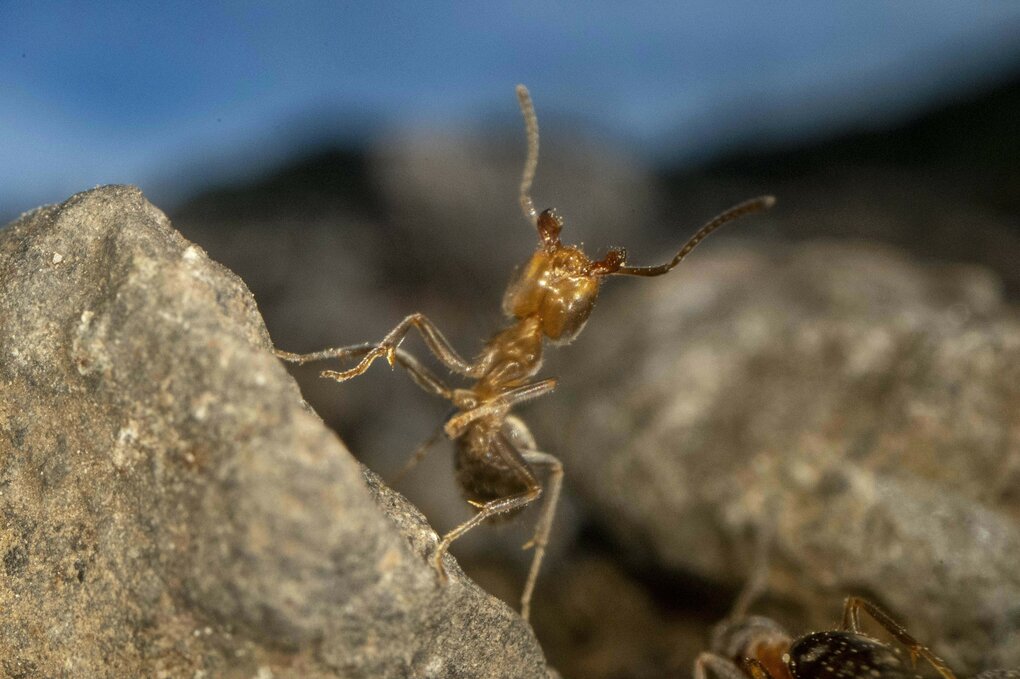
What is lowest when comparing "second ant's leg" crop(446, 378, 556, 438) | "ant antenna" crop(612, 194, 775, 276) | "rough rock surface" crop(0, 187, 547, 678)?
"rough rock surface" crop(0, 187, 547, 678)

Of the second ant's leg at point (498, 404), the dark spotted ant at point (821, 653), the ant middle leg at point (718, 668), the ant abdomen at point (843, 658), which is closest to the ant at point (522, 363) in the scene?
the second ant's leg at point (498, 404)

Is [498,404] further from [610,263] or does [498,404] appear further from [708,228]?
[708,228]

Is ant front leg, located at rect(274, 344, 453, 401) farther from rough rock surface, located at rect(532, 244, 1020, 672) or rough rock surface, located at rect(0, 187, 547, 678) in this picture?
rough rock surface, located at rect(532, 244, 1020, 672)

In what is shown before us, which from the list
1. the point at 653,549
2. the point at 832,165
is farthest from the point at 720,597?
the point at 832,165

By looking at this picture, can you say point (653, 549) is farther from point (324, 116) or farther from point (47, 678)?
point (324, 116)

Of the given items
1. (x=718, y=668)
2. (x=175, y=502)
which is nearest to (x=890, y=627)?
(x=718, y=668)

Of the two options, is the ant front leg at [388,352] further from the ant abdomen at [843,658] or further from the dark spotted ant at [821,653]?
the ant abdomen at [843,658]

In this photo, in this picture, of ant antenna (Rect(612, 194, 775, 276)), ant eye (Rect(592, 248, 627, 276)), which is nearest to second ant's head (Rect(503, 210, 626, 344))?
ant eye (Rect(592, 248, 627, 276))
